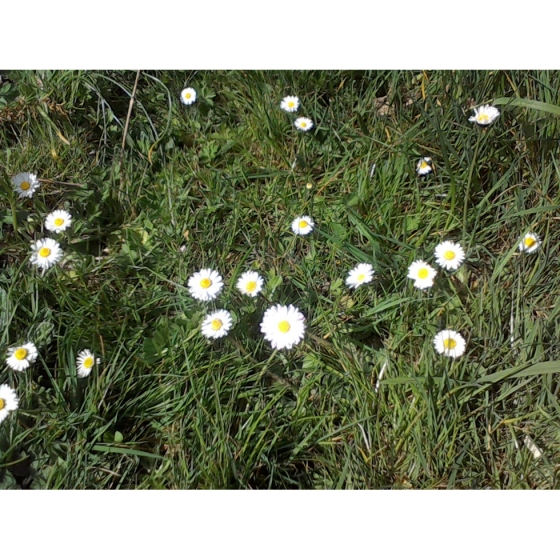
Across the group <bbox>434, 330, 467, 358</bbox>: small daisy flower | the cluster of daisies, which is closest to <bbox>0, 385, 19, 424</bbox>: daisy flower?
the cluster of daisies

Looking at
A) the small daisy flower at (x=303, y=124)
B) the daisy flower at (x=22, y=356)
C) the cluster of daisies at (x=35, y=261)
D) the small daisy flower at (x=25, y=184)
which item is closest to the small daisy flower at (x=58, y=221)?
the cluster of daisies at (x=35, y=261)

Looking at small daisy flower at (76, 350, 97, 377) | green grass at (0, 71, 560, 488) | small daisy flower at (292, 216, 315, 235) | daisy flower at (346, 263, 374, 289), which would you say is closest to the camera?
green grass at (0, 71, 560, 488)

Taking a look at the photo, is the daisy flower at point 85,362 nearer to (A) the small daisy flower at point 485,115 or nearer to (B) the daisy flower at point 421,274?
(B) the daisy flower at point 421,274

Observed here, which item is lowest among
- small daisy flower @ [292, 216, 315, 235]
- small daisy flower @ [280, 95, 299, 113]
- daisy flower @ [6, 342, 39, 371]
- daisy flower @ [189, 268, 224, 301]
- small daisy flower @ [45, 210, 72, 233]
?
daisy flower @ [6, 342, 39, 371]

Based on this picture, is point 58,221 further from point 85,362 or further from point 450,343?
point 450,343

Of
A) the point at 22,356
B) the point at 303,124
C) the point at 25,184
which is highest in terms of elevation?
the point at 303,124

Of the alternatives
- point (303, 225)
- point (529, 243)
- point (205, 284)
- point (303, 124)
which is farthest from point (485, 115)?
point (205, 284)

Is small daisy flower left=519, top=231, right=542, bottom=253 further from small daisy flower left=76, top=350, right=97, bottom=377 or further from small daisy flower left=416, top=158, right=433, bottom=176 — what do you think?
small daisy flower left=76, top=350, right=97, bottom=377
